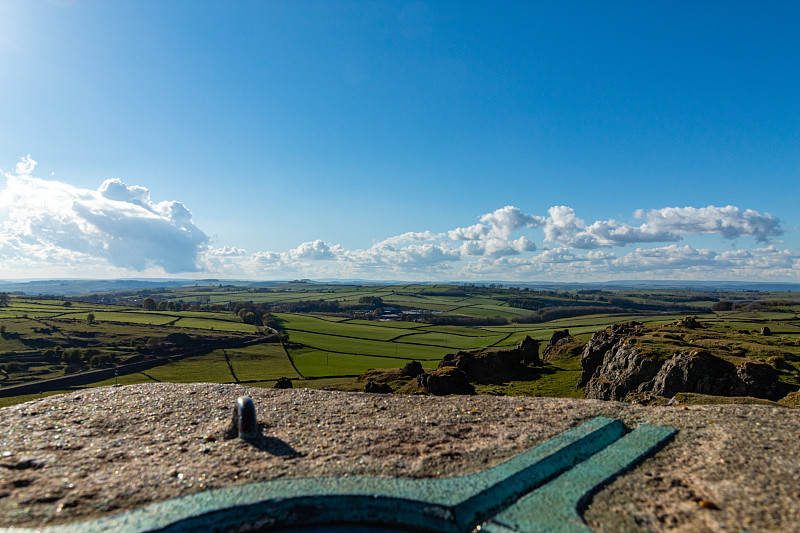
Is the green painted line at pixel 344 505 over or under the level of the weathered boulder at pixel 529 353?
over

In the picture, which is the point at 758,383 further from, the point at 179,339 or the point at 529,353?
the point at 179,339

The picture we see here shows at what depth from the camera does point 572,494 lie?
25.3 ft

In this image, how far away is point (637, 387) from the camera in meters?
26.1

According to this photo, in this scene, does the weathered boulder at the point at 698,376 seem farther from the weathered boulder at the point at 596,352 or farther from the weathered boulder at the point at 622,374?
the weathered boulder at the point at 596,352

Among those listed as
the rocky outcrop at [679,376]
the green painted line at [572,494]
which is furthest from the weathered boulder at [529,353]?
the green painted line at [572,494]

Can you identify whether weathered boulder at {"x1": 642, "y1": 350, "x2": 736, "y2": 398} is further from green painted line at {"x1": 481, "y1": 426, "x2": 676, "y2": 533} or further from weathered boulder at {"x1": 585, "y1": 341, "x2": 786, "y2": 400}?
green painted line at {"x1": 481, "y1": 426, "x2": 676, "y2": 533}

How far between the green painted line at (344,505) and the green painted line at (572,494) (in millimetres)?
68

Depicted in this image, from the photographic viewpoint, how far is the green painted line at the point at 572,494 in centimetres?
687

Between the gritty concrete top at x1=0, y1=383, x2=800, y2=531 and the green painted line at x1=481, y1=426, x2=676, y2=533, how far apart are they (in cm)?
25

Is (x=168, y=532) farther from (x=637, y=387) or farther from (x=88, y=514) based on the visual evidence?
(x=637, y=387)

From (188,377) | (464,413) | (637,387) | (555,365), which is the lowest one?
(188,377)

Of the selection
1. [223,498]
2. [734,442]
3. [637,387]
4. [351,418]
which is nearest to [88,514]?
[223,498]

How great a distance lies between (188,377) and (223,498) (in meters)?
66.5

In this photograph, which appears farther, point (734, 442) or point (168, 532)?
point (734, 442)
